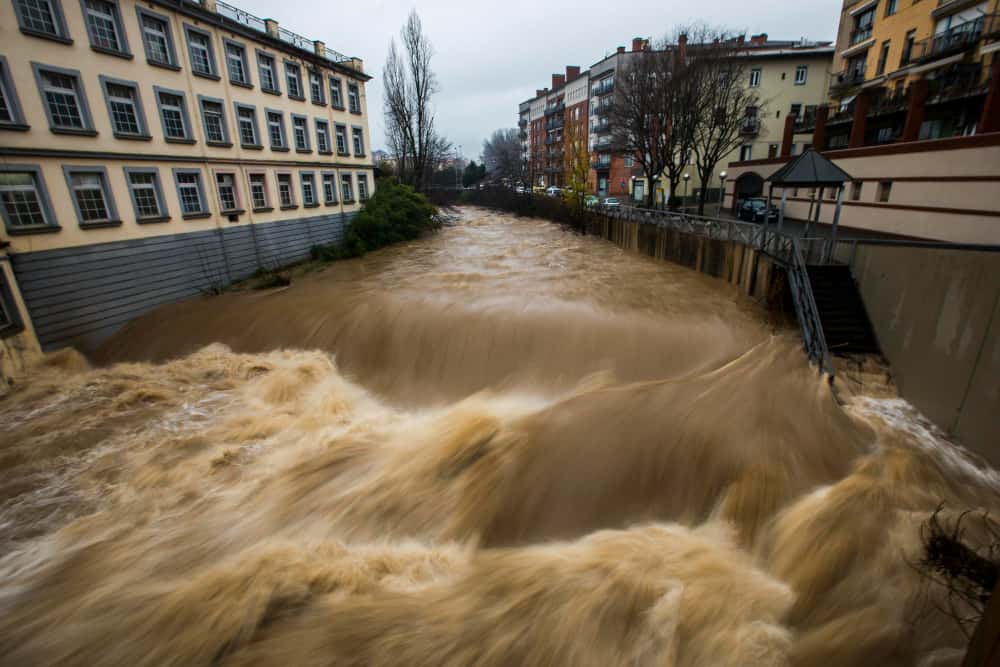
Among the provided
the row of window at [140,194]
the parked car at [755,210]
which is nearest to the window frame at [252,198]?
the row of window at [140,194]

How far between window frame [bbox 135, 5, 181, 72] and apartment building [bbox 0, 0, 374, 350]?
0.15ft

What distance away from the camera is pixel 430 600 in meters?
5.21

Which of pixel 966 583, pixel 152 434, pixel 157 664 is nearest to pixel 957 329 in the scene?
pixel 966 583

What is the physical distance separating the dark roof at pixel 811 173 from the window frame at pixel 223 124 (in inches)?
755

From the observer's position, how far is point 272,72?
21.4 metres

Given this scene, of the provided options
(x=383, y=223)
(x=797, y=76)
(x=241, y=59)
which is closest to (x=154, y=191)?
(x=241, y=59)

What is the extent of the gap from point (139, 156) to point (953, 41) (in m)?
32.7

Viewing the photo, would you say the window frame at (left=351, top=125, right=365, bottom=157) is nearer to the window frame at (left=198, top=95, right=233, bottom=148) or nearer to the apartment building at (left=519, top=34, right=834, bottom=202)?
the window frame at (left=198, top=95, right=233, bottom=148)

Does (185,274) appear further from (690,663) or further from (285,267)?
(690,663)

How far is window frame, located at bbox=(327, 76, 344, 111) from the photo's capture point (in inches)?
1001

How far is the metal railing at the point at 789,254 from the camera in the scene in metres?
10.1

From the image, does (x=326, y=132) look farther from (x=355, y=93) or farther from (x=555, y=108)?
(x=555, y=108)

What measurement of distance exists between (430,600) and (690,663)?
2.66m

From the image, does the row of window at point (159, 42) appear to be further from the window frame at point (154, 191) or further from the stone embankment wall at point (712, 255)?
the stone embankment wall at point (712, 255)
